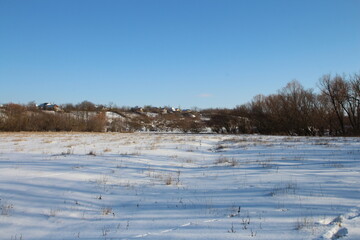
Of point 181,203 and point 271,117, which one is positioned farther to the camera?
point 271,117

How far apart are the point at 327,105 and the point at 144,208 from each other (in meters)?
44.0

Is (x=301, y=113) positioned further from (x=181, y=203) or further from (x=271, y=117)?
(x=181, y=203)

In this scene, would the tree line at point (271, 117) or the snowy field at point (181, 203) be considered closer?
the snowy field at point (181, 203)

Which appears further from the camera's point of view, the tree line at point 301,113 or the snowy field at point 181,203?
the tree line at point 301,113

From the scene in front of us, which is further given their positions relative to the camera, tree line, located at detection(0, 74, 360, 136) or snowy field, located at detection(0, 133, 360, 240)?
tree line, located at detection(0, 74, 360, 136)

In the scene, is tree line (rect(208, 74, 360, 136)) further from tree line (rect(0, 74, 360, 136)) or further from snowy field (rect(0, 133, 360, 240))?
snowy field (rect(0, 133, 360, 240))

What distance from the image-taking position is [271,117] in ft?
150

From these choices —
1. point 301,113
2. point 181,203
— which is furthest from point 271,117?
point 181,203

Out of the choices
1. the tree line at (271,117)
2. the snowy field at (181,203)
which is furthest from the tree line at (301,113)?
the snowy field at (181,203)

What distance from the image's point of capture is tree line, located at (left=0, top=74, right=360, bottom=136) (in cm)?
3850

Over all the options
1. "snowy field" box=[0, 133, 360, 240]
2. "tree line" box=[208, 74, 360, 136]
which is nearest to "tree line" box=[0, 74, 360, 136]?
"tree line" box=[208, 74, 360, 136]

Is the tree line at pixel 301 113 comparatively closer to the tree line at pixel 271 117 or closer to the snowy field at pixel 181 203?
the tree line at pixel 271 117

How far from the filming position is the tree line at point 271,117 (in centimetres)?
3850

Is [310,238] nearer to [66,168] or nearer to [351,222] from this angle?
[351,222]
